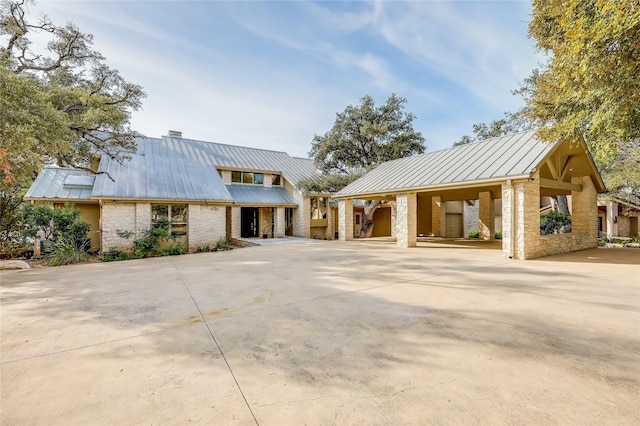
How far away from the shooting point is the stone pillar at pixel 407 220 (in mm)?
13461

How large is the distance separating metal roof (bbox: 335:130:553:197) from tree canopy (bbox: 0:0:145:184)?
12284 millimetres

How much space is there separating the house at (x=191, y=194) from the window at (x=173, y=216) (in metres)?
0.04

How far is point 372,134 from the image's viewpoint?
17.7 metres

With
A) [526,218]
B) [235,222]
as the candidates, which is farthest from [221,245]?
[526,218]

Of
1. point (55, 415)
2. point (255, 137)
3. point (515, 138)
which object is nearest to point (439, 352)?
point (55, 415)

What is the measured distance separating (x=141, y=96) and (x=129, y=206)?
5.25 metres

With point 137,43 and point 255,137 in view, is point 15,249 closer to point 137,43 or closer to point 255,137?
point 137,43

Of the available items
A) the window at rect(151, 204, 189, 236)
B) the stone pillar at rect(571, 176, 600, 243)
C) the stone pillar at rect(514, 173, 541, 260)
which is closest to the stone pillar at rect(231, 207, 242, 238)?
the window at rect(151, 204, 189, 236)

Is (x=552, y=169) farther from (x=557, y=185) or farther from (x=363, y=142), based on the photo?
(x=363, y=142)

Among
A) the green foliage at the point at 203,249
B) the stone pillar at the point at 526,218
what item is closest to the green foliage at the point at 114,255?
the green foliage at the point at 203,249

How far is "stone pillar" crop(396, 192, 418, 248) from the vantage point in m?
13.5

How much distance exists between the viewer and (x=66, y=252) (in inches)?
411

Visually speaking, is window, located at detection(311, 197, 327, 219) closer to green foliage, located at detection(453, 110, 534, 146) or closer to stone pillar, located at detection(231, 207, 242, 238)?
stone pillar, located at detection(231, 207, 242, 238)

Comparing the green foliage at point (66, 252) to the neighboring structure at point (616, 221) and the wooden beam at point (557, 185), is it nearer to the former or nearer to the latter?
the wooden beam at point (557, 185)
